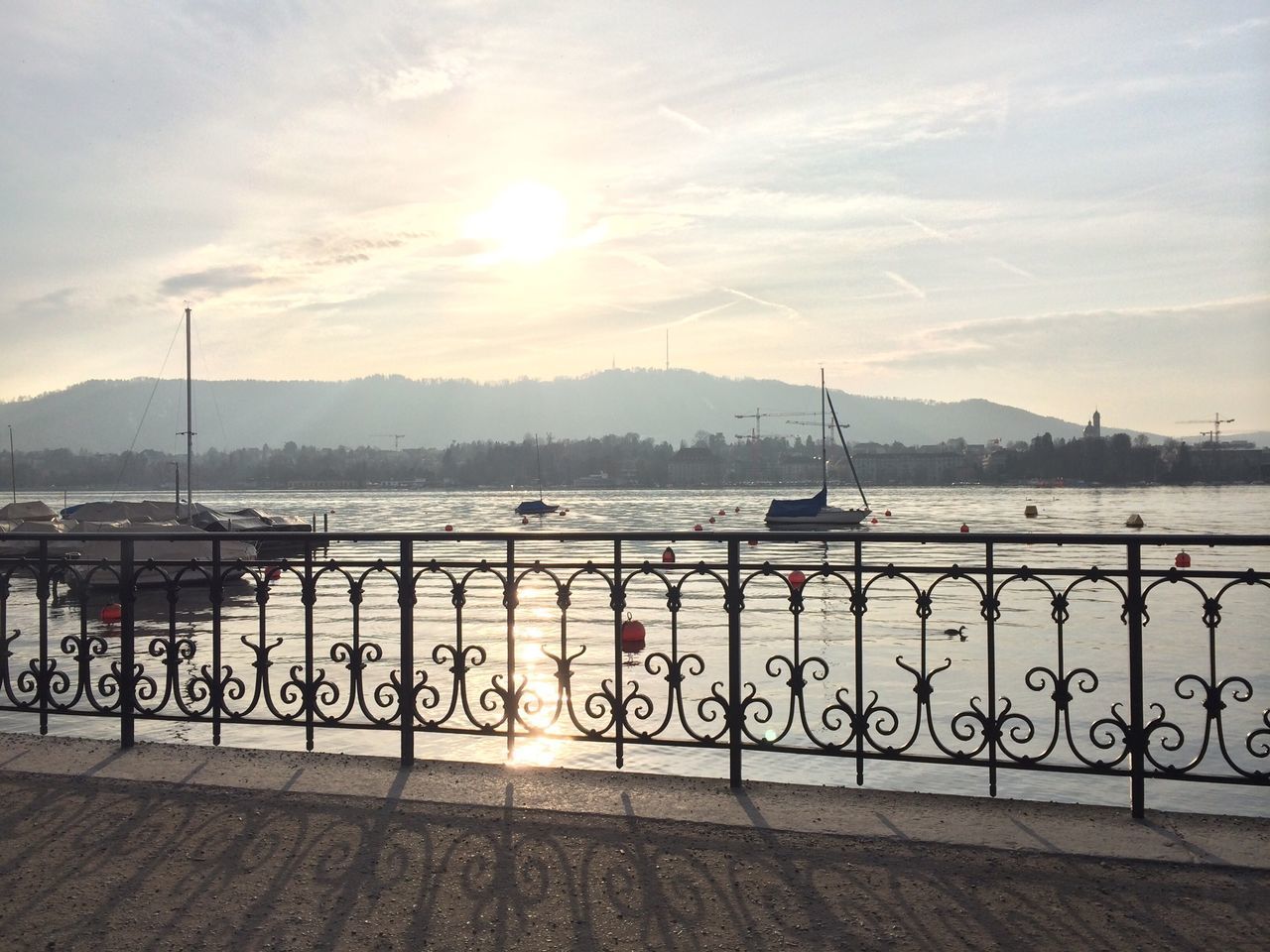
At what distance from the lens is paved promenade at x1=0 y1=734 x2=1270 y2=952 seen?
3674mm

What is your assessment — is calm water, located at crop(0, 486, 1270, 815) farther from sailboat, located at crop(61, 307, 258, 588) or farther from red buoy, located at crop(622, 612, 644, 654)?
sailboat, located at crop(61, 307, 258, 588)

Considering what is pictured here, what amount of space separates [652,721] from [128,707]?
6674 millimetres

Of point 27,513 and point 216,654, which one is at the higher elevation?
point 216,654

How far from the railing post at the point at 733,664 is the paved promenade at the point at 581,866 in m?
0.18

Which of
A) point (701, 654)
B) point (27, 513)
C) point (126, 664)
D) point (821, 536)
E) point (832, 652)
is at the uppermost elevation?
point (821, 536)

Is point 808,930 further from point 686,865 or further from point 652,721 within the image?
point 652,721

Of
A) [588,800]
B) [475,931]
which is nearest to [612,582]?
[588,800]

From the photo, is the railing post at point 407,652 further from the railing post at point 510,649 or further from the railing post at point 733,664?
the railing post at point 733,664

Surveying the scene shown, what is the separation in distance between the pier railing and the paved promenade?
0.43m

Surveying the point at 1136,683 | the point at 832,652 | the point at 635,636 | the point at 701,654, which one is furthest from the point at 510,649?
the point at 832,652

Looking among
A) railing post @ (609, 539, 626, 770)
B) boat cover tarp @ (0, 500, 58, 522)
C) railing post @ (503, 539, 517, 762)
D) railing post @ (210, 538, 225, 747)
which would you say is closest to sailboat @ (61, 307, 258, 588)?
boat cover tarp @ (0, 500, 58, 522)

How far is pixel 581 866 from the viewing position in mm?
4309

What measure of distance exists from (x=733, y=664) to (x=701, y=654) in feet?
39.8

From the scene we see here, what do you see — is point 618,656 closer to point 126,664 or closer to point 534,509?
point 126,664
